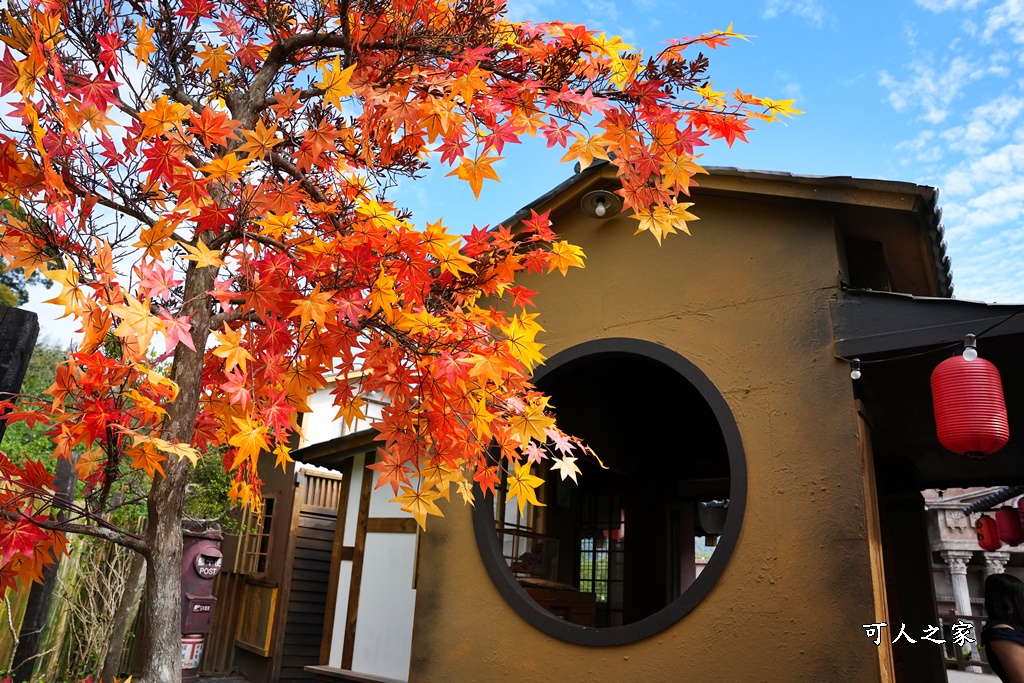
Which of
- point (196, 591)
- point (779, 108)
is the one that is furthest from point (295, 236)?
point (196, 591)

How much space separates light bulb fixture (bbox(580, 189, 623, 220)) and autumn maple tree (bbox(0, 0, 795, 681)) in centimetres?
238

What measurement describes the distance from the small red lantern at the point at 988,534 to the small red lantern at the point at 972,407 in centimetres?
725

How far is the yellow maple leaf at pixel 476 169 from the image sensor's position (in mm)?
2678

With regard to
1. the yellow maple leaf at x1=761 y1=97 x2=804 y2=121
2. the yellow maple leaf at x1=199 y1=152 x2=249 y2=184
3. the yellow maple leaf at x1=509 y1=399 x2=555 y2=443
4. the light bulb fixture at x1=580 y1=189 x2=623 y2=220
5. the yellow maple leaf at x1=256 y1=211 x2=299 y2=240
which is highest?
the light bulb fixture at x1=580 y1=189 x2=623 y2=220

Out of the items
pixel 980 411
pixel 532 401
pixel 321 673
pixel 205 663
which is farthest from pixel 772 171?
pixel 205 663

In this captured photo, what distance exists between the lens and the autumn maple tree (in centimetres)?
239

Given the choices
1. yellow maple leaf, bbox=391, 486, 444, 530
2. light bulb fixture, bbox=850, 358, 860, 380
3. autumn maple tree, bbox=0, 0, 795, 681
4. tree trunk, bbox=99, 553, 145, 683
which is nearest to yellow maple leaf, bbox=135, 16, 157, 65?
autumn maple tree, bbox=0, 0, 795, 681

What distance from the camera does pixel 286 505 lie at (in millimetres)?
11750

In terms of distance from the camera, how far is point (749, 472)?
430cm

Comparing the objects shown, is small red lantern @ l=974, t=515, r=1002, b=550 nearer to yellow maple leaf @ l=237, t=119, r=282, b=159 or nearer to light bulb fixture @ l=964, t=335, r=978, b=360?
light bulb fixture @ l=964, t=335, r=978, b=360

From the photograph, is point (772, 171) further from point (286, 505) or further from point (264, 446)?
point (286, 505)

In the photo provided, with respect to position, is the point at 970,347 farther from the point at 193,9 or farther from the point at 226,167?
the point at 193,9

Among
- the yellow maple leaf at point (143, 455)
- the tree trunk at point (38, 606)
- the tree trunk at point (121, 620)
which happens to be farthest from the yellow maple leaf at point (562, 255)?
the tree trunk at point (121, 620)

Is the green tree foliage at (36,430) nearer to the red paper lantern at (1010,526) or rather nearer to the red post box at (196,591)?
the red post box at (196,591)
